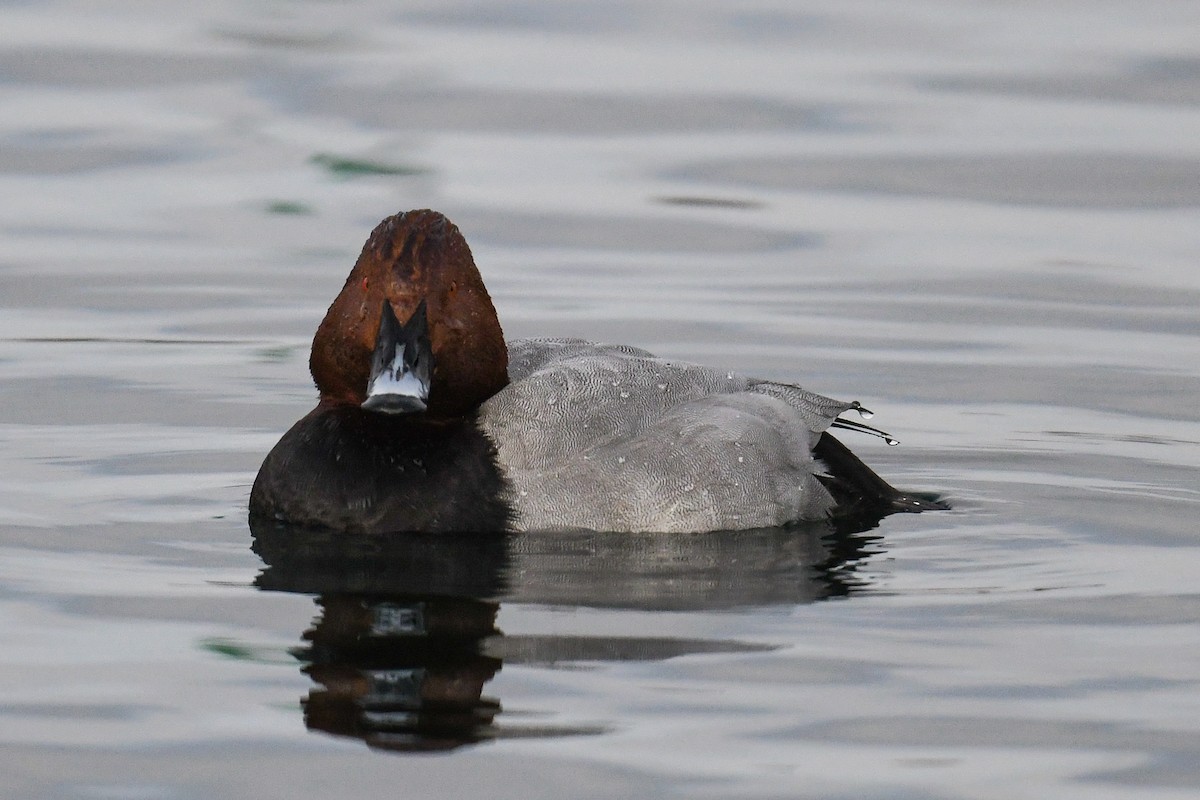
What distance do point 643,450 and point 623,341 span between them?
330 cm

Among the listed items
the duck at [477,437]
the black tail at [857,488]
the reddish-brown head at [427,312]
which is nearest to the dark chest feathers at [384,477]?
the duck at [477,437]

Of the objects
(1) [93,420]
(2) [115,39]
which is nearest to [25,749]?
(1) [93,420]

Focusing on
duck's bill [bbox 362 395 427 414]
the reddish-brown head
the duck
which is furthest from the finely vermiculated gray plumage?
duck's bill [bbox 362 395 427 414]

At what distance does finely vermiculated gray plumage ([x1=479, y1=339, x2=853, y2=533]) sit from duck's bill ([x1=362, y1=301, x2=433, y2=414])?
35 centimetres

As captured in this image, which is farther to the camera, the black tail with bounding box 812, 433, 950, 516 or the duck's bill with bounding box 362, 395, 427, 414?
→ the black tail with bounding box 812, 433, 950, 516

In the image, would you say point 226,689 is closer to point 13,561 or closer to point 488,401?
point 13,561

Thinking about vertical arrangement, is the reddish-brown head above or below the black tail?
above

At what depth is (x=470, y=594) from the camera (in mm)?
6027

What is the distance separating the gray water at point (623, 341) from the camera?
15.9 ft

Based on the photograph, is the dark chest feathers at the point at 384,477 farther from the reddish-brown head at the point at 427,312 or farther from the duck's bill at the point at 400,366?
the duck's bill at the point at 400,366

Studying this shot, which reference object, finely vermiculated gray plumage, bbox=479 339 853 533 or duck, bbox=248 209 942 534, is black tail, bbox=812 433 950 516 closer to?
finely vermiculated gray plumage, bbox=479 339 853 533

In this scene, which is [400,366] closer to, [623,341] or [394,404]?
[394,404]

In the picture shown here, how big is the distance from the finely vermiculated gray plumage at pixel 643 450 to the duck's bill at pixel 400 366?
348mm

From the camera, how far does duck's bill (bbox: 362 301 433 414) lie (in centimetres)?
640
